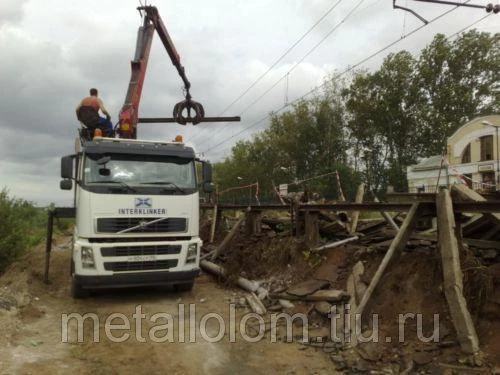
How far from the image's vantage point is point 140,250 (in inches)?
323

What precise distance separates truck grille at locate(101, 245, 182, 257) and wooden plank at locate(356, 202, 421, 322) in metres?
3.80

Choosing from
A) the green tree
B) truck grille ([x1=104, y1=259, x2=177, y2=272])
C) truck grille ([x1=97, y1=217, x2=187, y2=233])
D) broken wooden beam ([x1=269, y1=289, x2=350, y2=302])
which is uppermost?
the green tree

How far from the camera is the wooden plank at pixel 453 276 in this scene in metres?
4.95

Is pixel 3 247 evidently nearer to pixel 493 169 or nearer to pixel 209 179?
pixel 209 179

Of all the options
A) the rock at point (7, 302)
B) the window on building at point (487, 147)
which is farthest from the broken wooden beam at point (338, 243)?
the window on building at point (487, 147)

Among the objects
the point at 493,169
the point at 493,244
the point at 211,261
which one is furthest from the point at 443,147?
the point at 493,244

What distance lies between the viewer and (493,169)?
34.7m

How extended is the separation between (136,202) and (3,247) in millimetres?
7331

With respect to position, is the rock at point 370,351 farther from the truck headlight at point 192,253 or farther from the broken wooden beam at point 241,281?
the truck headlight at point 192,253

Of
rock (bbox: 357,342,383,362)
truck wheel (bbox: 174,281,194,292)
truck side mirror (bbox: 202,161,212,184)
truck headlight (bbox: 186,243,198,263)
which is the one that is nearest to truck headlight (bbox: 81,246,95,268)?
truck headlight (bbox: 186,243,198,263)

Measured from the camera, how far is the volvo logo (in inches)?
322

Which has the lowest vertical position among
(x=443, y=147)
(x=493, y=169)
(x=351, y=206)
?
(x=351, y=206)

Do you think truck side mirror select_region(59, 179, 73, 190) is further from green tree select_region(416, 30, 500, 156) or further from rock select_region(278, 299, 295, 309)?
green tree select_region(416, 30, 500, 156)

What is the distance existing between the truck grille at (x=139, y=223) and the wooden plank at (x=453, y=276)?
186 inches
